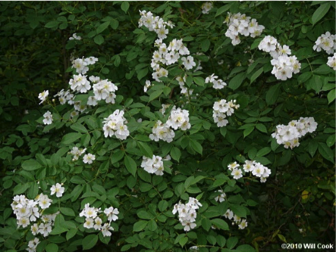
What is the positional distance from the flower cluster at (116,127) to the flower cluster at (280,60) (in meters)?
0.77

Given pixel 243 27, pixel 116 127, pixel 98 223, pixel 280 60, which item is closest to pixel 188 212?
pixel 98 223

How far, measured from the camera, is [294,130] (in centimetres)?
265

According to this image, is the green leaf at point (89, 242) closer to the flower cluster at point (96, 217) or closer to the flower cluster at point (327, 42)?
the flower cluster at point (96, 217)

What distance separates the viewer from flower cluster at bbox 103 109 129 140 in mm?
2457

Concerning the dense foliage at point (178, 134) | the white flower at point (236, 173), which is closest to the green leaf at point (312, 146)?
the dense foliage at point (178, 134)

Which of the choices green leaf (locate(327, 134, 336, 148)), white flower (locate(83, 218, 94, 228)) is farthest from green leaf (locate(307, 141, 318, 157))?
white flower (locate(83, 218, 94, 228))

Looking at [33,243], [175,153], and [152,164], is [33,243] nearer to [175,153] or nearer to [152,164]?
[152,164]

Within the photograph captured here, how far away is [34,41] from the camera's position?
4.43 metres

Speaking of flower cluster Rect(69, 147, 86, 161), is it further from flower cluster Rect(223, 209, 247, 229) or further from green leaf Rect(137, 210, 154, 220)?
flower cluster Rect(223, 209, 247, 229)

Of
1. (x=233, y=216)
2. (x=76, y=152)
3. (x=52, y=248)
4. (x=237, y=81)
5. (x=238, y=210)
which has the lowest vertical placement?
(x=233, y=216)

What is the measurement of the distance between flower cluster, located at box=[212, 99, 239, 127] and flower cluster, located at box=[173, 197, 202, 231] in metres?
0.49

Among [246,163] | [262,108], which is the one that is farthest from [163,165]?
[262,108]

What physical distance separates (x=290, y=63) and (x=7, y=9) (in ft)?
7.71

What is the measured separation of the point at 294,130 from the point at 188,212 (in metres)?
0.69
